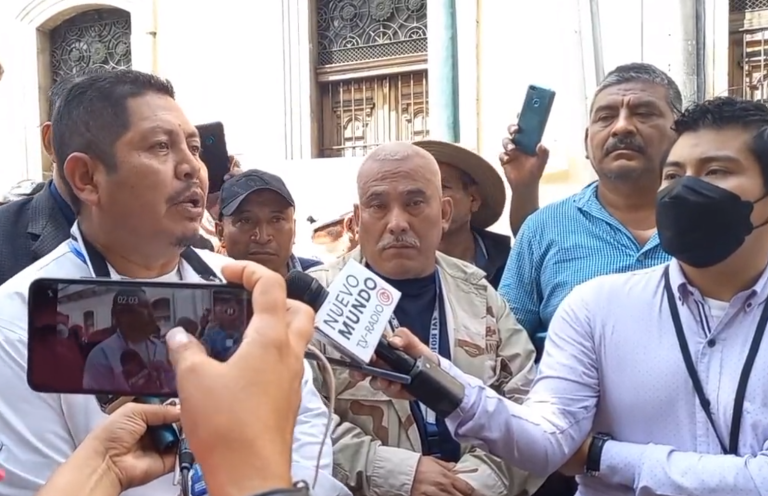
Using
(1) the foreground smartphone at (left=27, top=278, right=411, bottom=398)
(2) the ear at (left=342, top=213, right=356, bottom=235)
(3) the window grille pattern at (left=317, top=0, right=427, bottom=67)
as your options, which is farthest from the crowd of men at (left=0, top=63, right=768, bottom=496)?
(3) the window grille pattern at (left=317, top=0, right=427, bottom=67)

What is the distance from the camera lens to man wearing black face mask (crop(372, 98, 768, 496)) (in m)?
2.11

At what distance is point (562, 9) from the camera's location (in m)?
6.79

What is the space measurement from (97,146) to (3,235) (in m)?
0.89

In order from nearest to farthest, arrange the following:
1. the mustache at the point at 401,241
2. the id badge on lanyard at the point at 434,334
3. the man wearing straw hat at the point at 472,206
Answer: the id badge on lanyard at the point at 434,334 < the mustache at the point at 401,241 < the man wearing straw hat at the point at 472,206

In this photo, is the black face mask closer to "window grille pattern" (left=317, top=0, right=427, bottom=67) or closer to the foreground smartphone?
the foreground smartphone

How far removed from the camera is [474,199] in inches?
152

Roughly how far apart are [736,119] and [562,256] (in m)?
0.95

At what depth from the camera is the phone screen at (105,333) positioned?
138 centimetres

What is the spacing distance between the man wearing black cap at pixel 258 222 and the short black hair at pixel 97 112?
A: 124 cm

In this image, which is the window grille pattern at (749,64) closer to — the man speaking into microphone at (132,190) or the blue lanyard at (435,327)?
the blue lanyard at (435,327)

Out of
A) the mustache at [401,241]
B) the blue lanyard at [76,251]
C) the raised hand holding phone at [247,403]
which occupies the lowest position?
the raised hand holding phone at [247,403]

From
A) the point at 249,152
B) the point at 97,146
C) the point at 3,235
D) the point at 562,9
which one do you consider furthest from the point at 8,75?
the point at 97,146

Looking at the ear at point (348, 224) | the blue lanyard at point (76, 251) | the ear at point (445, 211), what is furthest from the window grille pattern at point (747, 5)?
the blue lanyard at point (76, 251)

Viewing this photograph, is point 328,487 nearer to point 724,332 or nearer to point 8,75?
point 724,332
